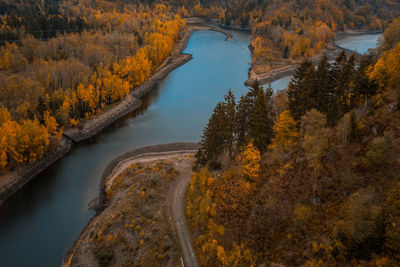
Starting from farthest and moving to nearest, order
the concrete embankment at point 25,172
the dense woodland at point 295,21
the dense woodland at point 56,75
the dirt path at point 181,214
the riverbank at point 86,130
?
the dense woodland at point 295,21 < the dense woodland at point 56,75 < the riverbank at point 86,130 < the concrete embankment at point 25,172 < the dirt path at point 181,214

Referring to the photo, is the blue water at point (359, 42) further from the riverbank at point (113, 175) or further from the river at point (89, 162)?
the riverbank at point (113, 175)

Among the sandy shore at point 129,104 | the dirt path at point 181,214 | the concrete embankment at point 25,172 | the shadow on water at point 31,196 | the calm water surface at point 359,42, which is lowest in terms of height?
the shadow on water at point 31,196

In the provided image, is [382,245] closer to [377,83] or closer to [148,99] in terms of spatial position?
[377,83]

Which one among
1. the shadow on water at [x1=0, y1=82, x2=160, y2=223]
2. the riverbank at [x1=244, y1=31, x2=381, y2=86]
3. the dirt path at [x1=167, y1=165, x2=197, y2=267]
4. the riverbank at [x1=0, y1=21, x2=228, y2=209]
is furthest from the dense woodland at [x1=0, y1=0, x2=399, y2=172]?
the dirt path at [x1=167, y1=165, x2=197, y2=267]

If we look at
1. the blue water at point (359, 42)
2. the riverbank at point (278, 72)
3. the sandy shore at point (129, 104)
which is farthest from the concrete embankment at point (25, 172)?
the blue water at point (359, 42)

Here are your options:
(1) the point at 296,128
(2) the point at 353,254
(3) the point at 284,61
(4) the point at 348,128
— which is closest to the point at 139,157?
(1) the point at 296,128

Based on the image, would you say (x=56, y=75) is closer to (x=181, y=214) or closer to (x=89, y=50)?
(x=89, y=50)
